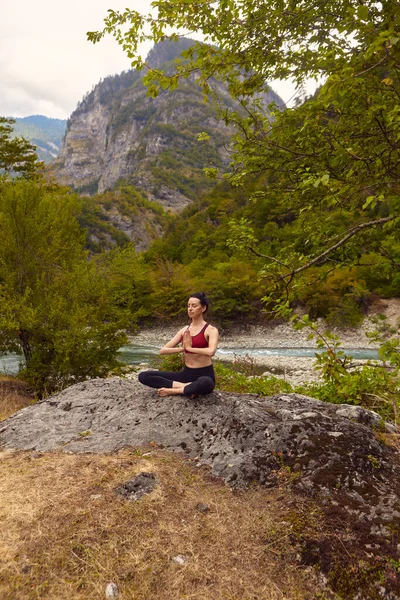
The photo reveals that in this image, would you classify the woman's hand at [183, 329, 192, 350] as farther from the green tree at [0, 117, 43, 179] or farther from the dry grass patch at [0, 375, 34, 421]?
the green tree at [0, 117, 43, 179]

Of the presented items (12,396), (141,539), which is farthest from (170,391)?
(12,396)

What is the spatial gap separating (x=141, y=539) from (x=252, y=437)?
5.82 ft

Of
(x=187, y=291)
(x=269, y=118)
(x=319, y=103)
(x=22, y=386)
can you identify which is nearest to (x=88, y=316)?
(x=22, y=386)

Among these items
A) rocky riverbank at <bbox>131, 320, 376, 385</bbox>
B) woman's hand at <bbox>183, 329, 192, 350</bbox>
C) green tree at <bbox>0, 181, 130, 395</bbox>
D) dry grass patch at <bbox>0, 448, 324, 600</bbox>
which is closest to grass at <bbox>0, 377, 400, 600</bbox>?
dry grass patch at <bbox>0, 448, 324, 600</bbox>

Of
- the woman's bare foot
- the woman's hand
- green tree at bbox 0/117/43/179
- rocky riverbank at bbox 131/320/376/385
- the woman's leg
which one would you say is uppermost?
green tree at bbox 0/117/43/179

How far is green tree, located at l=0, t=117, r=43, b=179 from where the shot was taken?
21.2 m

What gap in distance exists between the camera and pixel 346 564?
8.34 feet

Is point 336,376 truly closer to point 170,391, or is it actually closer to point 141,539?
point 141,539

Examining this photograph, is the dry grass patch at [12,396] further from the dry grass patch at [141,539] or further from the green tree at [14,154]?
the green tree at [14,154]

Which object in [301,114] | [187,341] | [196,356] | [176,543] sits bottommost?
[176,543]

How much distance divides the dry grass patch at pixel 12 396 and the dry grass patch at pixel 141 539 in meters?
5.91

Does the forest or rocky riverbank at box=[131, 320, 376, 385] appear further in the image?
rocky riverbank at box=[131, 320, 376, 385]

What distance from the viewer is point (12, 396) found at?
1119 centimetres

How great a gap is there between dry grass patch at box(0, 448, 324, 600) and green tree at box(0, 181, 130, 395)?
7740mm
